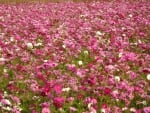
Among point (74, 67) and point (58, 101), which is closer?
point (58, 101)

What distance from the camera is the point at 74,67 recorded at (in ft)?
32.7

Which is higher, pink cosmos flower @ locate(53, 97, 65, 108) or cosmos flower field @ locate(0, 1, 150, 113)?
pink cosmos flower @ locate(53, 97, 65, 108)

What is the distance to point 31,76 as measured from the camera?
31.8ft

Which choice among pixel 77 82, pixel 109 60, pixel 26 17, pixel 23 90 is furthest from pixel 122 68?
pixel 26 17

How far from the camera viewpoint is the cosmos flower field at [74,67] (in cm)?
856

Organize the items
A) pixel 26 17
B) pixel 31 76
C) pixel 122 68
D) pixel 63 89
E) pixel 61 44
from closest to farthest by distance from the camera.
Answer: pixel 63 89 → pixel 31 76 → pixel 122 68 → pixel 61 44 → pixel 26 17

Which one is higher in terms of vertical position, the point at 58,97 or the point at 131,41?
the point at 58,97

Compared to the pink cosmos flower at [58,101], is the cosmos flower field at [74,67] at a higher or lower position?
lower

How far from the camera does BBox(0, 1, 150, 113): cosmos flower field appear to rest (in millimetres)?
8562

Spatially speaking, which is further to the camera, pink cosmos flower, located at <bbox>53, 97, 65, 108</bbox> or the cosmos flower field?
the cosmos flower field

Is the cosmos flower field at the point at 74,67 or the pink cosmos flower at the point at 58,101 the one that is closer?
the pink cosmos flower at the point at 58,101

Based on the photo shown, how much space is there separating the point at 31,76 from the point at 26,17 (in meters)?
10.2

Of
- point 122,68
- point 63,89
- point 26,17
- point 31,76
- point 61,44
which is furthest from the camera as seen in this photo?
point 26,17

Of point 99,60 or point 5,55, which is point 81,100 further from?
point 5,55
